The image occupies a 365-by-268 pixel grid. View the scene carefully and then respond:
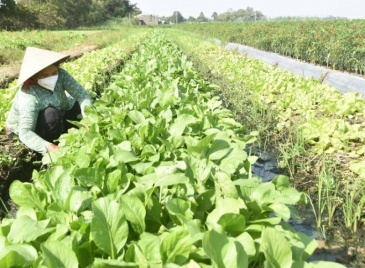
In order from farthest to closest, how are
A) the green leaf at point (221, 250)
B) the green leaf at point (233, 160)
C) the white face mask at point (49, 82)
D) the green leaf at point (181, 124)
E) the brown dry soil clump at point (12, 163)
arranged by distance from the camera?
the brown dry soil clump at point (12, 163), the white face mask at point (49, 82), the green leaf at point (181, 124), the green leaf at point (233, 160), the green leaf at point (221, 250)

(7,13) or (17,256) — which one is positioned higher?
(7,13)

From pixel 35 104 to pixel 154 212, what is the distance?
7.47ft

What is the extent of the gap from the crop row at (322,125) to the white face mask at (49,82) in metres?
2.26

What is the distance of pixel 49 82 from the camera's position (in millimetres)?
3354

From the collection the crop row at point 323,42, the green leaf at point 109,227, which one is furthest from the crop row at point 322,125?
the crop row at point 323,42

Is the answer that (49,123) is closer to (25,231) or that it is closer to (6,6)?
(25,231)

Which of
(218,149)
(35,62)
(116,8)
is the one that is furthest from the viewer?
(116,8)

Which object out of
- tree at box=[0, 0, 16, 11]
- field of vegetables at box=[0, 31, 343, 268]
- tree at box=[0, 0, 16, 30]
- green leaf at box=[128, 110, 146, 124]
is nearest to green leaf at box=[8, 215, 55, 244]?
field of vegetables at box=[0, 31, 343, 268]

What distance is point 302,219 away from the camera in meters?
3.04

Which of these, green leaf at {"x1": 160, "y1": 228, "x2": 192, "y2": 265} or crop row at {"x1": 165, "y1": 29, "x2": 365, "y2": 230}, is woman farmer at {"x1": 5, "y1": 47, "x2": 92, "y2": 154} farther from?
crop row at {"x1": 165, "y1": 29, "x2": 365, "y2": 230}

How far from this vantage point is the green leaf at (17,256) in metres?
1.06

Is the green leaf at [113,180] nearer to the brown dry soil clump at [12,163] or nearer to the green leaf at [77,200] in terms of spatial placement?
the green leaf at [77,200]

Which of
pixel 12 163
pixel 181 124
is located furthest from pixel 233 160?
pixel 12 163

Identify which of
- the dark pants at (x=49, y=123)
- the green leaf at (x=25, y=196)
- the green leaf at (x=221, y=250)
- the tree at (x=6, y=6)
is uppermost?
the tree at (x=6, y=6)
